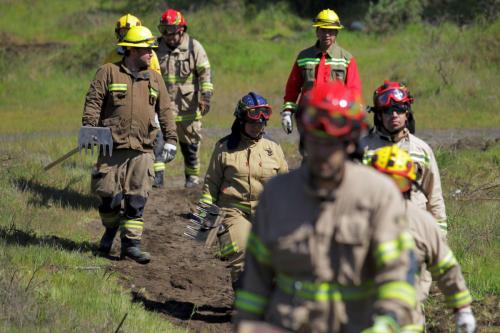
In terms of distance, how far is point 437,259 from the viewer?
17.5 ft

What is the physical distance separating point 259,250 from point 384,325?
0.61 m

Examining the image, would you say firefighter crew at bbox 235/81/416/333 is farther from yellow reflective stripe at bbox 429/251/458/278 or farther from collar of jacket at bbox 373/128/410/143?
collar of jacket at bbox 373/128/410/143

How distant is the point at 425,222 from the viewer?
17.7 feet

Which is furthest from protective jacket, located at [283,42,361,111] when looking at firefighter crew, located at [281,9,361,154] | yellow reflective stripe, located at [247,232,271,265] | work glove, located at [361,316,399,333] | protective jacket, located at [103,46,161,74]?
work glove, located at [361,316,399,333]

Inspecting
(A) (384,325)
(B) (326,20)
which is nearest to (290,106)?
(B) (326,20)

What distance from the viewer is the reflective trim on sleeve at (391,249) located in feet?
13.3

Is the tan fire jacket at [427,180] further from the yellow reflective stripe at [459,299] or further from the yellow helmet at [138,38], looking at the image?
the yellow helmet at [138,38]

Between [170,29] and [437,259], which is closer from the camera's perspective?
[437,259]

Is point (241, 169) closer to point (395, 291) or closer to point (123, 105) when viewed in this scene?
point (123, 105)

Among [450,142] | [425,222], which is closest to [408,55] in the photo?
[450,142]

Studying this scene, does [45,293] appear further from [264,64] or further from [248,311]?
[264,64]

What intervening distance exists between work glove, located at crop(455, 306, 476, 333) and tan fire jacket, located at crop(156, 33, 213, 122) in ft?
24.5

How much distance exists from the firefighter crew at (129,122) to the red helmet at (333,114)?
5415 mm

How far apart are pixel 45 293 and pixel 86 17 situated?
84.9 ft
